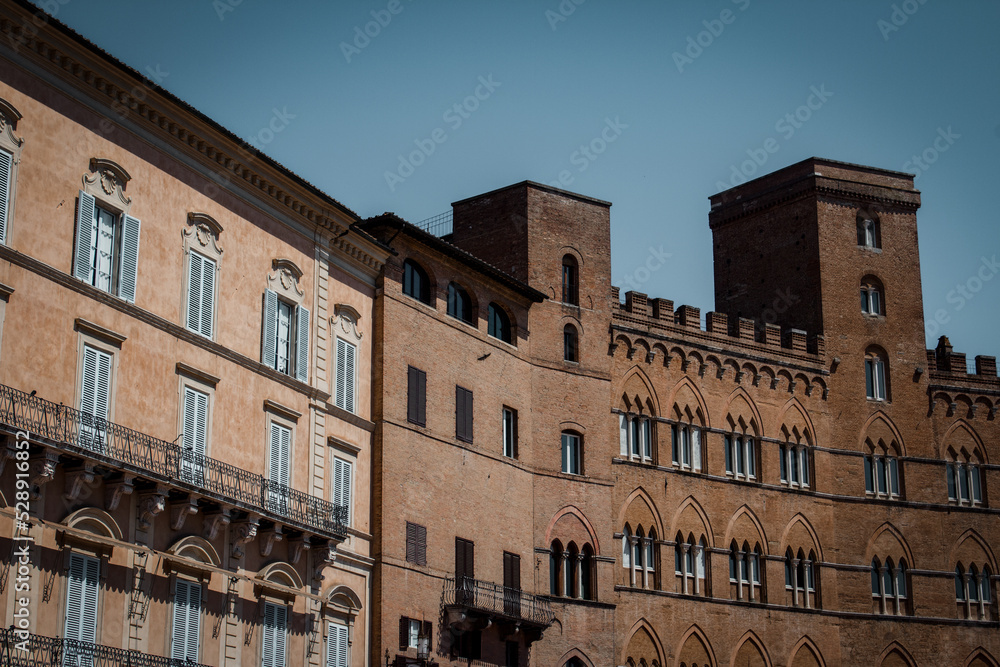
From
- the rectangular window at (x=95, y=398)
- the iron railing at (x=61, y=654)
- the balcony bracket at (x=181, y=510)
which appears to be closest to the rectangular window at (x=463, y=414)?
the balcony bracket at (x=181, y=510)

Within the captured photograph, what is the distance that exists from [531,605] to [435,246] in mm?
9560

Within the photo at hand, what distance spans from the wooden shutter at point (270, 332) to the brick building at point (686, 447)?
4099 mm

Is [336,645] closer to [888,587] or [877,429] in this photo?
[888,587]

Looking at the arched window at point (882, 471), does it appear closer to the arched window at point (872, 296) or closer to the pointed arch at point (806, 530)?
the pointed arch at point (806, 530)

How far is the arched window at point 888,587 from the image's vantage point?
4681cm

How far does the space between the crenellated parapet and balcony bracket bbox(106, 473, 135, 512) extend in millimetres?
19853

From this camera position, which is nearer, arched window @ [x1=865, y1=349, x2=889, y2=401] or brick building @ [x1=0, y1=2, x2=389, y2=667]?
brick building @ [x1=0, y1=2, x2=389, y2=667]

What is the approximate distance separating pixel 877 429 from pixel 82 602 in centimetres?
2994

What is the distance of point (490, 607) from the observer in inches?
1454

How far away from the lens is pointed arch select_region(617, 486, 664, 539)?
4250 cm

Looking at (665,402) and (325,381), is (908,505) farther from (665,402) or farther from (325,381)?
(325,381)

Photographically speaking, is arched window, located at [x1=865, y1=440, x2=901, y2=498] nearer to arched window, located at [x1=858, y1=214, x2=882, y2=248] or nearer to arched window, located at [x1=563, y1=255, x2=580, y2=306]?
arched window, located at [x1=858, y1=214, x2=882, y2=248]

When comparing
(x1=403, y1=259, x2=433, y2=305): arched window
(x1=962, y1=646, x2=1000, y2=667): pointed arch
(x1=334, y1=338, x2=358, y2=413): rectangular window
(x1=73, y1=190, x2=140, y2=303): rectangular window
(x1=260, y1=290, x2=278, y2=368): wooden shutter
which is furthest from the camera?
(x1=962, y1=646, x2=1000, y2=667): pointed arch

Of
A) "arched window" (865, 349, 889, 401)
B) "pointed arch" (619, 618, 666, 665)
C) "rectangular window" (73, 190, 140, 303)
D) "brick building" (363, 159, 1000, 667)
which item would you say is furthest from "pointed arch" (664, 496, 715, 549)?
"rectangular window" (73, 190, 140, 303)
